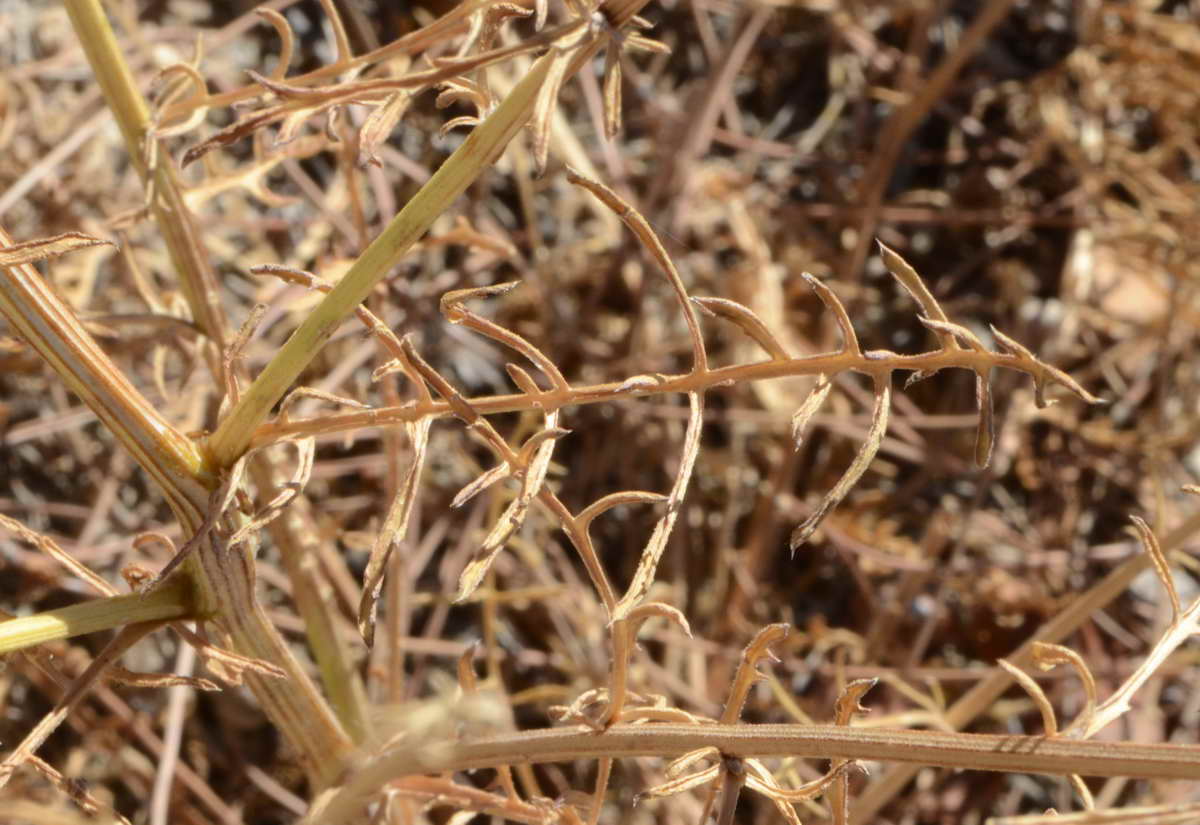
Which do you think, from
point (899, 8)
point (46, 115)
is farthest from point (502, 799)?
A: point (899, 8)

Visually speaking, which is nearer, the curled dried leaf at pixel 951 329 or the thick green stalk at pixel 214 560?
the curled dried leaf at pixel 951 329

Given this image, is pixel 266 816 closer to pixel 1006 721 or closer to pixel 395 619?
pixel 395 619

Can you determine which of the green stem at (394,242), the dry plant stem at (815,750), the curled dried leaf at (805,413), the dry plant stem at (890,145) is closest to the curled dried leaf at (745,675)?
the dry plant stem at (815,750)

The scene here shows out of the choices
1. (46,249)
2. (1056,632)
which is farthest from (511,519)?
(1056,632)

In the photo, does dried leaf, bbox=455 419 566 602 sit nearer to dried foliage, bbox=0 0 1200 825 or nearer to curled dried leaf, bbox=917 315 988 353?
curled dried leaf, bbox=917 315 988 353

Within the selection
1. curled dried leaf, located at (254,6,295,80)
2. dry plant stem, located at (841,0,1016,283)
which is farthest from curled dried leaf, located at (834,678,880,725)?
Result: dry plant stem, located at (841,0,1016,283)

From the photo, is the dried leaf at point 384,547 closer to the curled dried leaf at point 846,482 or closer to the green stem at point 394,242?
the green stem at point 394,242
